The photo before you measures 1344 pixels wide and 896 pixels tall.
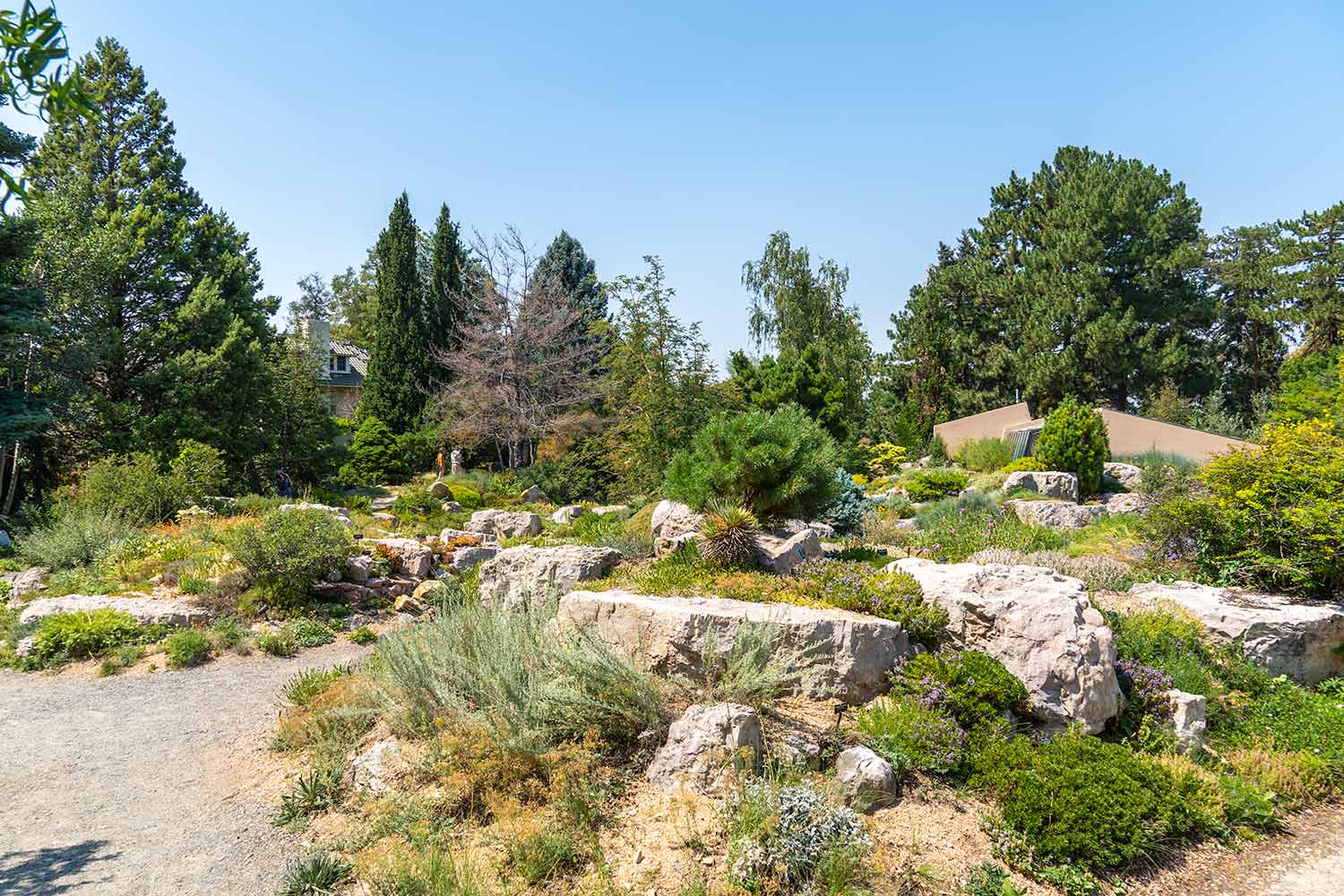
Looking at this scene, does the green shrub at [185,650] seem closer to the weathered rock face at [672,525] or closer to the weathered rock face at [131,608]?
the weathered rock face at [131,608]

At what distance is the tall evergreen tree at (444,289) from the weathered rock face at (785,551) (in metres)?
25.7

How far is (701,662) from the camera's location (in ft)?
19.8

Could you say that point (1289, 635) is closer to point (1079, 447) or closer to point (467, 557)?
point (1079, 447)

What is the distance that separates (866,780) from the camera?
15.8 ft

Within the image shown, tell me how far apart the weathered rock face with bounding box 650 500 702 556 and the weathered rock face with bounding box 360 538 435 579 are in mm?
4588

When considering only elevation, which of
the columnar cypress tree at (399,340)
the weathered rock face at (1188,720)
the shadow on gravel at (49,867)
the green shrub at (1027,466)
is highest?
the columnar cypress tree at (399,340)

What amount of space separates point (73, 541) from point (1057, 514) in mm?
16271

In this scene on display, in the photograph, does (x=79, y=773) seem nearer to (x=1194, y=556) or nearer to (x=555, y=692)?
(x=555, y=692)

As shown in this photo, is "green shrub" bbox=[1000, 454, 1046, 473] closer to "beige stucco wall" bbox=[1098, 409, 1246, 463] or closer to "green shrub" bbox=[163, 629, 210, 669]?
"beige stucco wall" bbox=[1098, 409, 1246, 463]

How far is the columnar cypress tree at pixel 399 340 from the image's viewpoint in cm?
2922

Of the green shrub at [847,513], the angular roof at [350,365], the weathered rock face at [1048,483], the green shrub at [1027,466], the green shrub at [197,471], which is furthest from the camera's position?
the angular roof at [350,365]

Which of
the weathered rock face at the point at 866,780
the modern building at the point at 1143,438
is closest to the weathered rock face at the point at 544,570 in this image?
the weathered rock face at the point at 866,780

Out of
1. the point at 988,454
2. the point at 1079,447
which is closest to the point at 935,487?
the point at 1079,447

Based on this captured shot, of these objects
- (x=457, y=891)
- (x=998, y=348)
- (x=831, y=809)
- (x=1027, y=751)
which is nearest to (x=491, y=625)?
(x=457, y=891)
